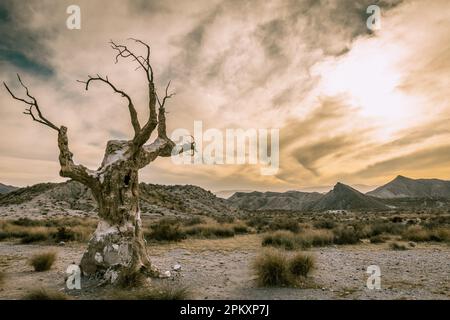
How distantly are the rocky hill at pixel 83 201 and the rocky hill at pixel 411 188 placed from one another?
113 metres

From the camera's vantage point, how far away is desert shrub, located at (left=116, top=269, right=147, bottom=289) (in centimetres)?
760

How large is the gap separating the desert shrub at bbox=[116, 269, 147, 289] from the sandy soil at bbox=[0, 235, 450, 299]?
60 cm

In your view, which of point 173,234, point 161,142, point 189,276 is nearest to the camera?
point 189,276

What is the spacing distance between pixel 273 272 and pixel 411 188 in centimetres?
18593

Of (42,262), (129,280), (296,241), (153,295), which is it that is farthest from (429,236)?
(42,262)

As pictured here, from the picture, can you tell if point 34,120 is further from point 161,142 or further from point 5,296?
point 5,296

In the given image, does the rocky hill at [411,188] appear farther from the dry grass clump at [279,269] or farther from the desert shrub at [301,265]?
the dry grass clump at [279,269]

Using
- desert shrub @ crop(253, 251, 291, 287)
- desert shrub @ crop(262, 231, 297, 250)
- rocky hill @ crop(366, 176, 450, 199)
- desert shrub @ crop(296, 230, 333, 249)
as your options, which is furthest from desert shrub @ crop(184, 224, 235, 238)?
rocky hill @ crop(366, 176, 450, 199)

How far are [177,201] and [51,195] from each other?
21416 millimetres

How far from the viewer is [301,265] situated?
333 inches

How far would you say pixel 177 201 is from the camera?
217 ft

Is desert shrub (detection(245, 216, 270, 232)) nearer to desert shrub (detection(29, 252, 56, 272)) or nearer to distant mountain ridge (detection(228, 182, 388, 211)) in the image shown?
desert shrub (detection(29, 252, 56, 272))

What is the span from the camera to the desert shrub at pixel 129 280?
7595mm

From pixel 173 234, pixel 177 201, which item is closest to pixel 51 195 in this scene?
pixel 177 201
